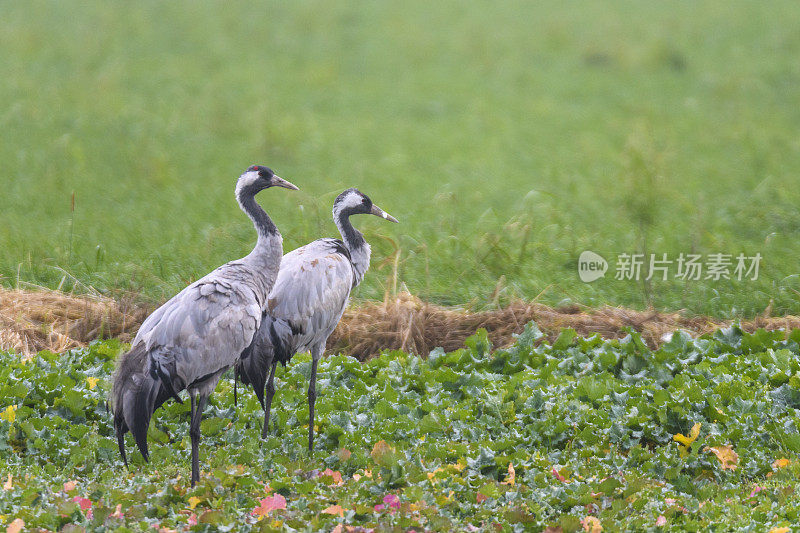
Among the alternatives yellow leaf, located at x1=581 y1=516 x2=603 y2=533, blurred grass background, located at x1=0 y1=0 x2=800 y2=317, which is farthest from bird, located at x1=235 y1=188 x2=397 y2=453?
blurred grass background, located at x1=0 y1=0 x2=800 y2=317

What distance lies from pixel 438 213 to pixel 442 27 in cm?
786

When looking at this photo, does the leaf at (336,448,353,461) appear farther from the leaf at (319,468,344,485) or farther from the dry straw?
the dry straw

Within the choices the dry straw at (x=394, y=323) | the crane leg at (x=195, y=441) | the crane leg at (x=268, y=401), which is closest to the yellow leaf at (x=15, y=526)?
the crane leg at (x=195, y=441)

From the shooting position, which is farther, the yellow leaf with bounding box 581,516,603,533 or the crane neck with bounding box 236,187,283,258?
the crane neck with bounding box 236,187,283,258

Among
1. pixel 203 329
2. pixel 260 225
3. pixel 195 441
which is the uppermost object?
pixel 260 225

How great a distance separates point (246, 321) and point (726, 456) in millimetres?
Answer: 2671

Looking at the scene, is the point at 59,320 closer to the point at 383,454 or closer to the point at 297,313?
the point at 297,313

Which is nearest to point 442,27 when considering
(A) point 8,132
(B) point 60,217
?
(A) point 8,132

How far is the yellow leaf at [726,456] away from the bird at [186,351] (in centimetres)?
256

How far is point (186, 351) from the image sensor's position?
5.14 meters

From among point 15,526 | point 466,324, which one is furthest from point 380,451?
point 466,324

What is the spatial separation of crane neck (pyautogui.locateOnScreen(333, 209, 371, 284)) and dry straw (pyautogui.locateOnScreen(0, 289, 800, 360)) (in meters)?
1.34

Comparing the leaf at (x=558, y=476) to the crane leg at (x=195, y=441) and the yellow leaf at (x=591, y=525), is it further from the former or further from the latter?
the crane leg at (x=195, y=441)

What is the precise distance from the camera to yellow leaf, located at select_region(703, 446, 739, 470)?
17.7 feet
